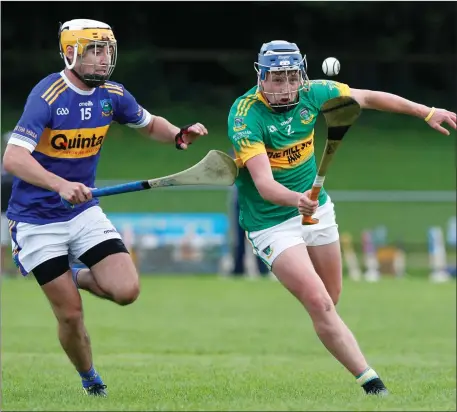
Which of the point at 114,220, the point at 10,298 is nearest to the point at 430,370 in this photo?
the point at 10,298

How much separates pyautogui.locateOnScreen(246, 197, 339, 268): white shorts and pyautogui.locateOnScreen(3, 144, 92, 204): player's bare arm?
50.7 inches

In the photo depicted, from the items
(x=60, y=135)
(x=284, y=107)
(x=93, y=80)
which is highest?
(x=93, y=80)

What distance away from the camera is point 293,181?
777 cm

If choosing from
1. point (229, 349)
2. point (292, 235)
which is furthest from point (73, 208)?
point (229, 349)

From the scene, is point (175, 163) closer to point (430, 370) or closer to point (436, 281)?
point (436, 281)

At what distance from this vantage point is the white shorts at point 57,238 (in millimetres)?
7574

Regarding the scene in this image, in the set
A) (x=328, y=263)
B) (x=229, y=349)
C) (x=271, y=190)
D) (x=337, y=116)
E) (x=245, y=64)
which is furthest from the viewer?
(x=245, y=64)

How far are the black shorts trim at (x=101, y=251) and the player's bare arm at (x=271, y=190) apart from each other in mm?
1073

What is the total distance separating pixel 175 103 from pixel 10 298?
1670 centimetres

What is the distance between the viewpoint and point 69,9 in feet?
105

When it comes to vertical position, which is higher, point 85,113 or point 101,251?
point 85,113

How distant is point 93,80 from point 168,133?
86 cm

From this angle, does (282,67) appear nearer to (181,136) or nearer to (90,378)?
(181,136)

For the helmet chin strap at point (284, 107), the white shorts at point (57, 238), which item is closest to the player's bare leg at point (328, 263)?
the helmet chin strap at point (284, 107)
